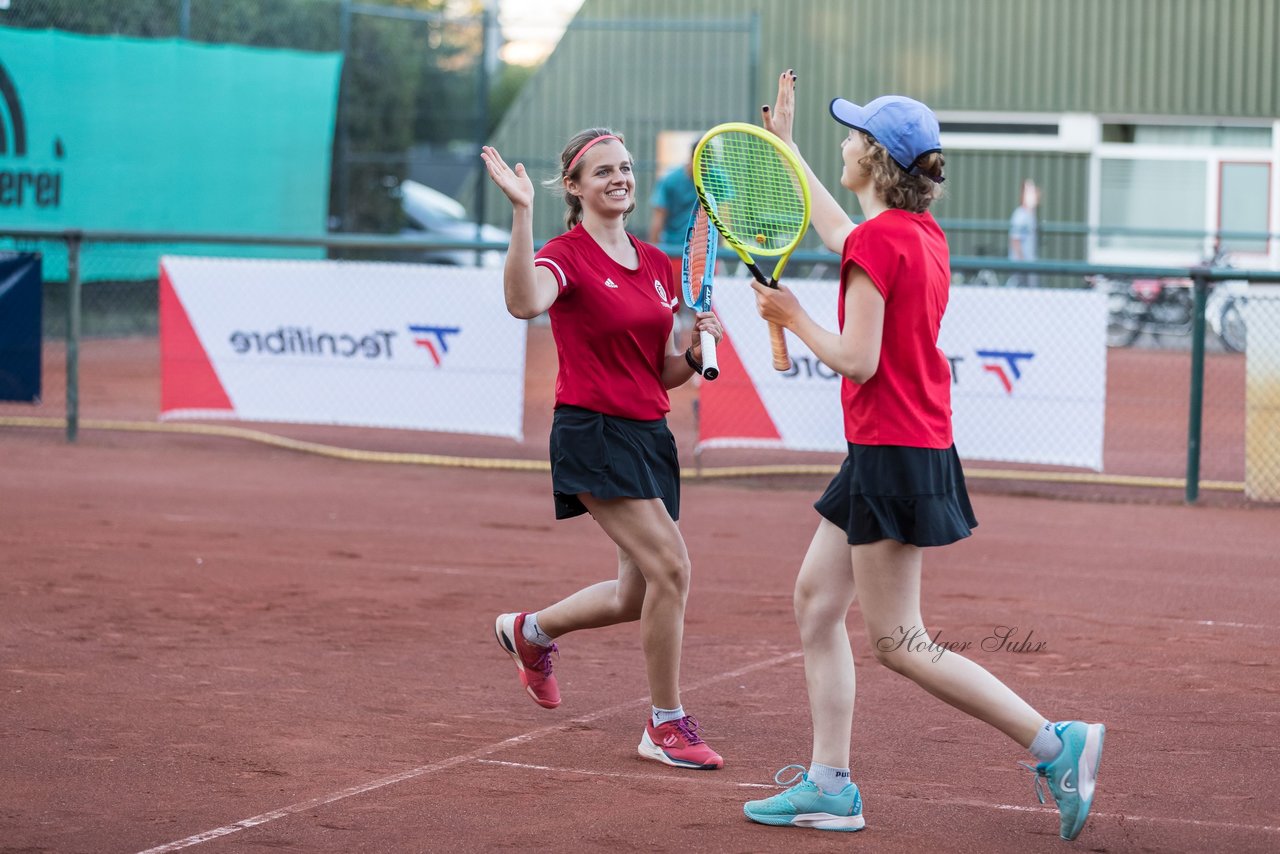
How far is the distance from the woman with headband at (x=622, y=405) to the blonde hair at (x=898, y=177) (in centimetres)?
76

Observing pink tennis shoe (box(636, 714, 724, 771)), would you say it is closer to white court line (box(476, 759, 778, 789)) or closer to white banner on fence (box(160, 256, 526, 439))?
white court line (box(476, 759, 778, 789))

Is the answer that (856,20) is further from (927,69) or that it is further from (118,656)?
(118,656)

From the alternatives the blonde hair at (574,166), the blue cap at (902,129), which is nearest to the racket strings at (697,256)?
the blonde hair at (574,166)

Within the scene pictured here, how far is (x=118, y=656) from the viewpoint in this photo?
246 inches

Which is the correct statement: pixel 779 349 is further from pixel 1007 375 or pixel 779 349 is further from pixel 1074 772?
pixel 1007 375

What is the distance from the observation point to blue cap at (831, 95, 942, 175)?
411 cm

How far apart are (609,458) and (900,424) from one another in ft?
3.43

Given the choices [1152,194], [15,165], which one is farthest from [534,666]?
[1152,194]

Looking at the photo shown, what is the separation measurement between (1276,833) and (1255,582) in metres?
3.98

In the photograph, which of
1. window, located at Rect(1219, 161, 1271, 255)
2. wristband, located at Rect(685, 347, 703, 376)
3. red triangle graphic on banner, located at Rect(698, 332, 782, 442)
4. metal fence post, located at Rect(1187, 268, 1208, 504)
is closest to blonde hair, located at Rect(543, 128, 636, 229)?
wristband, located at Rect(685, 347, 703, 376)

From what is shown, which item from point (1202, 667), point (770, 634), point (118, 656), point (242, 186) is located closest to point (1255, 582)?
point (1202, 667)

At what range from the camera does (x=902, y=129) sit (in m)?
4.10

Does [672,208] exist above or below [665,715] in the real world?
above

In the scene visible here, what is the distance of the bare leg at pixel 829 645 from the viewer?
431 cm
